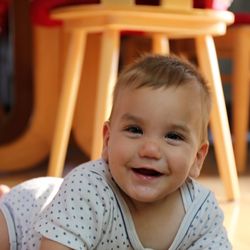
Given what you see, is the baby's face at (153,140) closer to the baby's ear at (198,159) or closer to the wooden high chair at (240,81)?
the baby's ear at (198,159)

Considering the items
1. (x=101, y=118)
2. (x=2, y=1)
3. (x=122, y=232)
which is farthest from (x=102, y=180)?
(x=2, y=1)

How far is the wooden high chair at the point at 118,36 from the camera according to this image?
116cm

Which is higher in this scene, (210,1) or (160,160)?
(210,1)

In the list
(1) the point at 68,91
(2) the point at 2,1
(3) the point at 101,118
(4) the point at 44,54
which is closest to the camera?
(3) the point at 101,118

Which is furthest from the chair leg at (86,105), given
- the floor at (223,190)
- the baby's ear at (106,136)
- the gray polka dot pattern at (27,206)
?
the baby's ear at (106,136)

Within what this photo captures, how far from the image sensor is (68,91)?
1.36 meters

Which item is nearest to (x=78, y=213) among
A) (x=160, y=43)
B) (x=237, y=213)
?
(x=237, y=213)

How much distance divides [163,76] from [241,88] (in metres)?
1.08

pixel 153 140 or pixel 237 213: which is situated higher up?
pixel 153 140

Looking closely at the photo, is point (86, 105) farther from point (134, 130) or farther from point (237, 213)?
point (134, 130)

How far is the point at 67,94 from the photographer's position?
4.48ft

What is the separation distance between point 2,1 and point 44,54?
0.20 metres

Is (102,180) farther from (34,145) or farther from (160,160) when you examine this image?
(34,145)

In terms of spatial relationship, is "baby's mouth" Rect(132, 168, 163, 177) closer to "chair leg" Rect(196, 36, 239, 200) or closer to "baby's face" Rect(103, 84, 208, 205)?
"baby's face" Rect(103, 84, 208, 205)
